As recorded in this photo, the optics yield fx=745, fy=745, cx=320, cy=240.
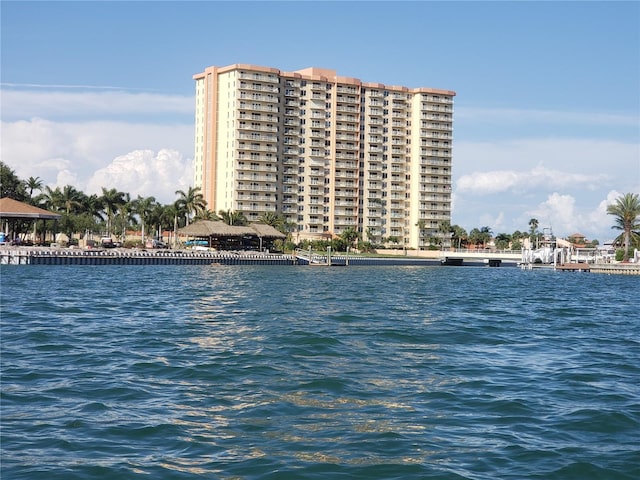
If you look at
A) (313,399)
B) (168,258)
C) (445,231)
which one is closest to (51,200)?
(168,258)

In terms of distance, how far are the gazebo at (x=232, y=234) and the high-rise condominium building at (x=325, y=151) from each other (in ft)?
83.8

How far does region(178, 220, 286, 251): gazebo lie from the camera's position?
123 m

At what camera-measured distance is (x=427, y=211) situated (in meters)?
184

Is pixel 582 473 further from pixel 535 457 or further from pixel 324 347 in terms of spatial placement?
pixel 324 347

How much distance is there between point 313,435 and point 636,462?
479 centimetres

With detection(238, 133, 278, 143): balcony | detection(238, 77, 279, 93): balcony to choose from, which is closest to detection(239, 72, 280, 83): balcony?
detection(238, 77, 279, 93): balcony

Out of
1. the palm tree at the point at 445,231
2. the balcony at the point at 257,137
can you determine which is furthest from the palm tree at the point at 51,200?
the palm tree at the point at 445,231

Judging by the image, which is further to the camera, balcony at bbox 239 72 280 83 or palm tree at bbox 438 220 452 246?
palm tree at bbox 438 220 452 246

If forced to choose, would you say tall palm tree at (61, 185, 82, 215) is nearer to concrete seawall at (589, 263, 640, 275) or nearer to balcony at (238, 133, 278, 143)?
balcony at (238, 133, 278, 143)

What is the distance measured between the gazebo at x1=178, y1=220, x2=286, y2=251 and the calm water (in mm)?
93949

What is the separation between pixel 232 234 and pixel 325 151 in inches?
2178

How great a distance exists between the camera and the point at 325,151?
567ft

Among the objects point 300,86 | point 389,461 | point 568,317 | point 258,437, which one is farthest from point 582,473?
point 300,86

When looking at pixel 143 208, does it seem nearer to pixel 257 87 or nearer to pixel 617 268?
pixel 257 87
